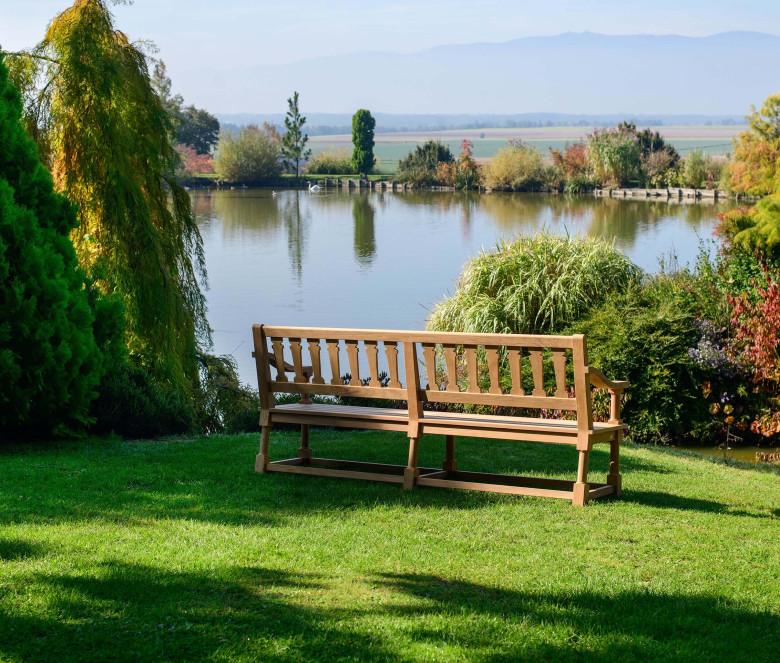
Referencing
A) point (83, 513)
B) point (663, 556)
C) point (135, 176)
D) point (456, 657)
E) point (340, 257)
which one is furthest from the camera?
point (340, 257)

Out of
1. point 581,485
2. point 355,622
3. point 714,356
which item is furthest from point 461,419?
point 714,356

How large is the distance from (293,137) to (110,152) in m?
71.3

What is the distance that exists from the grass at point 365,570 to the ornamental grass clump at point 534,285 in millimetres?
5700

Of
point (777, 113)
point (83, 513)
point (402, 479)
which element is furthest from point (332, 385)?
point (777, 113)

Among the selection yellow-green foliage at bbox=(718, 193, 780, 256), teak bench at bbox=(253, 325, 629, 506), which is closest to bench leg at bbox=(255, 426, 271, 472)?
teak bench at bbox=(253, 325, 629, 506)

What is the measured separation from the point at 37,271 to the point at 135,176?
8.58 feet

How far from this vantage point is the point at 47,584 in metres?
3.80

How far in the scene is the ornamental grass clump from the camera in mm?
12102

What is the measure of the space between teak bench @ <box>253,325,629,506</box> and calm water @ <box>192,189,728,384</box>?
644 centimetres

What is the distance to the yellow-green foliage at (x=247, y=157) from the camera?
3031 inches

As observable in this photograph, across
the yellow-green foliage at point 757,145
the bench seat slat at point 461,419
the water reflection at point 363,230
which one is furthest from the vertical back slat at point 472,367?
the yellow-green foliage at point 757,145

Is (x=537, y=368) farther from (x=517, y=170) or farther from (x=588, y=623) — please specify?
(x=517, y=170)

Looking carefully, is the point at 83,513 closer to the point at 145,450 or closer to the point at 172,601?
the point at 172,601

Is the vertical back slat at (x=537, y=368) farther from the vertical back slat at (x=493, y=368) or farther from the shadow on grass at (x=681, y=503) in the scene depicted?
the shadow on grass at (x=681, y=503)
